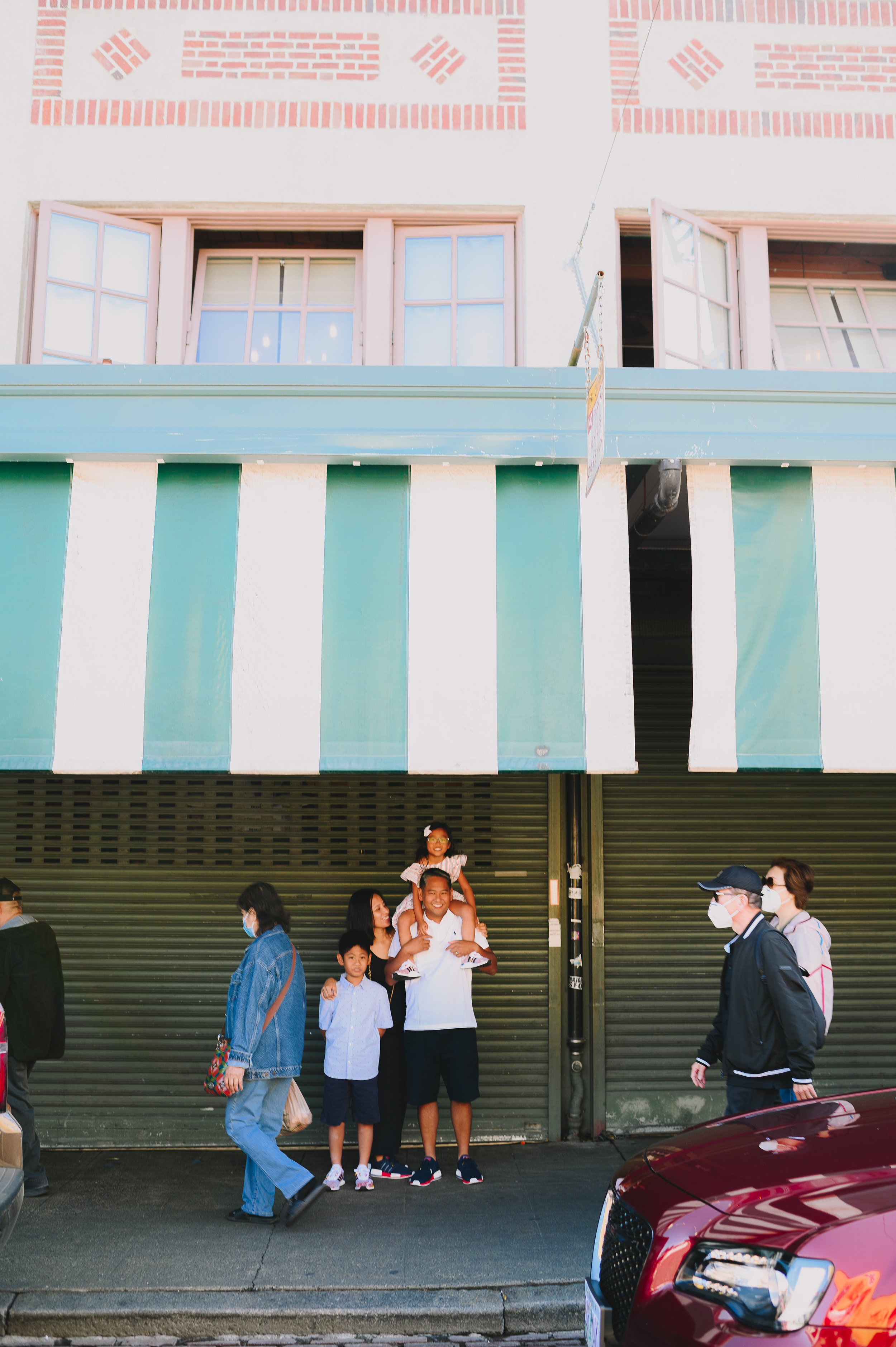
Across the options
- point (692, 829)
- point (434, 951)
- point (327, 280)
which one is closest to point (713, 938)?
point (692, 829)

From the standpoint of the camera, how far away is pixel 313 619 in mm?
5891

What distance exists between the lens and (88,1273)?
16.5ft

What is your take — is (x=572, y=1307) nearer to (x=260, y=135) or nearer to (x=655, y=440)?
(x=655, y=440)

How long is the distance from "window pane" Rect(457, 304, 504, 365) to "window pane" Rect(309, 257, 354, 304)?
863 mm

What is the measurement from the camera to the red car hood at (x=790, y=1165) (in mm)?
3119

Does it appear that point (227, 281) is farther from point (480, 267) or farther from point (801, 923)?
point (801, 923)

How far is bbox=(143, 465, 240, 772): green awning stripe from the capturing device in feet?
19.0

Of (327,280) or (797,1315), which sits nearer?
(797,1315)

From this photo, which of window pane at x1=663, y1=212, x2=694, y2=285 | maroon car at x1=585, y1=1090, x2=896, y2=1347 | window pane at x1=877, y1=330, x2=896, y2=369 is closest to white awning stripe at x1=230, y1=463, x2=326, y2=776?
window pane at x1=663, y1=212, x2=694, y2=285

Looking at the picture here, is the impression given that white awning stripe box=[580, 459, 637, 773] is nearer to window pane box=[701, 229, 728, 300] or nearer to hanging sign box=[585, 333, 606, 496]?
hanging sign box=[585, 333, 606, 496]

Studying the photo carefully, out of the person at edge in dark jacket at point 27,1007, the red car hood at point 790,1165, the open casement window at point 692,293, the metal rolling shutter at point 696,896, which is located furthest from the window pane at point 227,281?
the red car hood at point 790,1165

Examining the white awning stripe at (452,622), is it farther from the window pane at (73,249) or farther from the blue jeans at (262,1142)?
the window pane at (73,249)

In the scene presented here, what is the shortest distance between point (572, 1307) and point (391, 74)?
7773 mm

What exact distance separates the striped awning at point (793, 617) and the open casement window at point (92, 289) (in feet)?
13.3
